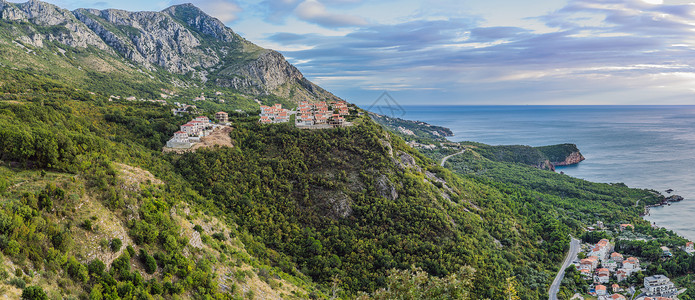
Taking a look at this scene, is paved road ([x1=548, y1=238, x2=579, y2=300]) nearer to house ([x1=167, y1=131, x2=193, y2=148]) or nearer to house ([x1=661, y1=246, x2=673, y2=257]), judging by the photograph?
house ([x1=661, y1=246, x2=673, y2=257])

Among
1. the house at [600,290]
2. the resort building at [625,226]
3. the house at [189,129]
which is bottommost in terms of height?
the house at [600,290]

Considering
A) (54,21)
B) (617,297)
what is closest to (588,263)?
(617,297)

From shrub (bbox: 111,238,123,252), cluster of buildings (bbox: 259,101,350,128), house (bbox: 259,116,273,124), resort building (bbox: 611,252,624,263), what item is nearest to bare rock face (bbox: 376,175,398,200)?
cluster of buildings (bbox: 259,101,350,128)

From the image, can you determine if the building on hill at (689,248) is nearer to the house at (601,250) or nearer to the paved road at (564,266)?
the house at (601,250)

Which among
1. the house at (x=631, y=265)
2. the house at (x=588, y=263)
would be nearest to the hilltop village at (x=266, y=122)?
the house at (x=588, y=263)

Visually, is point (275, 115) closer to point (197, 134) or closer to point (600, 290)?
point (197, 134)
